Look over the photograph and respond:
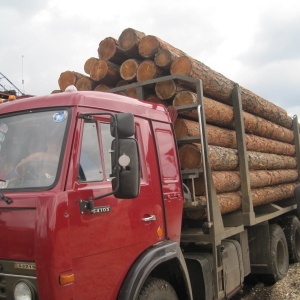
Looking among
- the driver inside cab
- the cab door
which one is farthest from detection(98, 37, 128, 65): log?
the driver inside cab

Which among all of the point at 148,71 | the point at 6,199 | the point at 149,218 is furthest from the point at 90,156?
the point at 148,71

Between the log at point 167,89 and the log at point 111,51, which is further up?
the log at point 111,51

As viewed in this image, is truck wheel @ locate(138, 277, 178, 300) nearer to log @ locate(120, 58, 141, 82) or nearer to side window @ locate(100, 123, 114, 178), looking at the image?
side window @ locate(100, 123, 114, 178)

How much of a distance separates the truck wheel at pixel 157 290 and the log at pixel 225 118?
219 centimetres

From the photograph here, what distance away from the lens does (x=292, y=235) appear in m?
7.88

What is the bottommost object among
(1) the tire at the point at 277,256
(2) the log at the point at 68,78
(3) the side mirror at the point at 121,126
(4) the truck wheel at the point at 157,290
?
(1) the tire at the point at 277,256

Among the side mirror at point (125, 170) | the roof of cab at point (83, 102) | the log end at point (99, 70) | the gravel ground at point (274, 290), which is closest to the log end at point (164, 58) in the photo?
the log end at point (99, 70)

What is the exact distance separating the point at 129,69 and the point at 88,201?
278 centimetres

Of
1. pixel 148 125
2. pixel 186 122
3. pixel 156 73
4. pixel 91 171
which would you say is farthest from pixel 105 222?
pixel 156 73

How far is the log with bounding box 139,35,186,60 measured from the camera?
5.16 metres

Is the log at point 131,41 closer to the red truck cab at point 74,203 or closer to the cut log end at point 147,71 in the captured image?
the cut log end at point 147,71

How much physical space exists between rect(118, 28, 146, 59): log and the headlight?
354 centimetres

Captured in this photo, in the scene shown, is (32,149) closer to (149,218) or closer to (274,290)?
(149,218)

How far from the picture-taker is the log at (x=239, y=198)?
15.8ft
